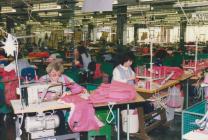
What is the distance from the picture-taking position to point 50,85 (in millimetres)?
3797

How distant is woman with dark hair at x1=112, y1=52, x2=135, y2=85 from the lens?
4.93m

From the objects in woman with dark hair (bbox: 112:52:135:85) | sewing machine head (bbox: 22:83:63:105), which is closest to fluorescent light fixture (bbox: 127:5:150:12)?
woman with dark hair (bbox: 112:52:135:85)

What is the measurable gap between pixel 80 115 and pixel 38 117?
0.45 m

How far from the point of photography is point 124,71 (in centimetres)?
500

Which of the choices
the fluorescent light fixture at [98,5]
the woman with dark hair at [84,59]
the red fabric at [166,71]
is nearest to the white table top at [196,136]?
the fluorescent light fixture at [98,5]

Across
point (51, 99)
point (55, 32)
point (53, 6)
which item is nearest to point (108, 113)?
point (51, 99)

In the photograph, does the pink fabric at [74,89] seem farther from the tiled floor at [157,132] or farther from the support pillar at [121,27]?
the support pillar at [121,27]

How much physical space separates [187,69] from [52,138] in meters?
3.97

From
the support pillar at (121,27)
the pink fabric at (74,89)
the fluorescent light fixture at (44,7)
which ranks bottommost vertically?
the pink fabric at (74,89)

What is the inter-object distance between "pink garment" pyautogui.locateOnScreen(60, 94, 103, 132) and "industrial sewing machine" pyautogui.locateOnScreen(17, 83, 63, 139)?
0.58ft

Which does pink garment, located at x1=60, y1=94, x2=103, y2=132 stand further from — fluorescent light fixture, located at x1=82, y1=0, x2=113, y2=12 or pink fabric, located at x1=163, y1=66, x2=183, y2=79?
pink fabric, located at x1=163, y1=66, x2=183, y2=79

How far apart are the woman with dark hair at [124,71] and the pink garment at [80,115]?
1225 millimetres

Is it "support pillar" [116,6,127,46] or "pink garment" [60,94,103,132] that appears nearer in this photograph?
"pink garment" [60,94,103,132]

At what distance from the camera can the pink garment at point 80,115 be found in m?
3.63
